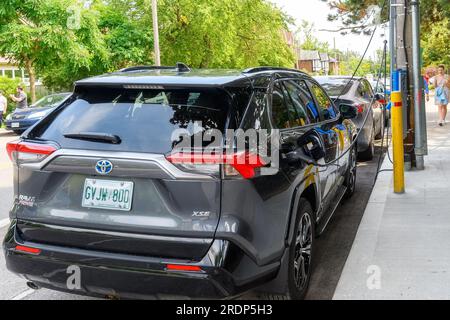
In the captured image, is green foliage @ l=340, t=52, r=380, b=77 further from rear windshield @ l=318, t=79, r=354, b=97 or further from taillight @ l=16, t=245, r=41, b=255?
taillight @ l=16, t=245, r=41, b=255

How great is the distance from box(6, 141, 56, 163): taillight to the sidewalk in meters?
2.32

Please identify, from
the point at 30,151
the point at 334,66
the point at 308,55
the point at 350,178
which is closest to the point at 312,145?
the point at 30,151

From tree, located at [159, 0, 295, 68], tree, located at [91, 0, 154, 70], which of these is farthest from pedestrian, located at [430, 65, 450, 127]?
tree, located at [91, 0, 154, 70]

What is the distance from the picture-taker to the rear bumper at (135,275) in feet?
9.37

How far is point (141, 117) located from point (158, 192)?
53 centimetres

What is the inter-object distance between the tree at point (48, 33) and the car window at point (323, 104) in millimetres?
17877

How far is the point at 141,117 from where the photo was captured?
3.19 m

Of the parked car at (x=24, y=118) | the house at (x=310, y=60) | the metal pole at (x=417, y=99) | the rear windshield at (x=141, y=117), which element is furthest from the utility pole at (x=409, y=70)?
the house at (x=310, y=60)

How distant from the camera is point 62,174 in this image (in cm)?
313

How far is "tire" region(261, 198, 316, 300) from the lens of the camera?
11.5 ft

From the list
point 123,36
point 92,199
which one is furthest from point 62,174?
point 123,36

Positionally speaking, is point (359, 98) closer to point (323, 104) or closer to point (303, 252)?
point (323, 104)

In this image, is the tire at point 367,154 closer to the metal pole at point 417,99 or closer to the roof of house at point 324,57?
the metal pole at point 417,99

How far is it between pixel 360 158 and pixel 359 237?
494 cm
